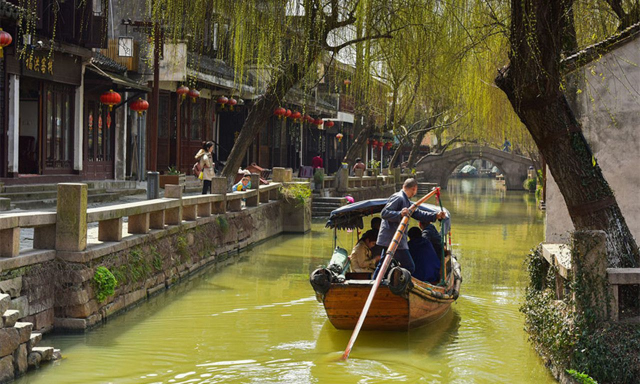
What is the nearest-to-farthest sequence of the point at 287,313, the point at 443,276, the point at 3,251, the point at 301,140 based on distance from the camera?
the point at 3,251 → the point at 443,276 → the point at 287,313 → the point at 301,140

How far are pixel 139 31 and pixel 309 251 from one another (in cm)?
805

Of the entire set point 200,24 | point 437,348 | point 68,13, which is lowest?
point 437,348

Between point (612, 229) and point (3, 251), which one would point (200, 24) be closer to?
point (3, 251)

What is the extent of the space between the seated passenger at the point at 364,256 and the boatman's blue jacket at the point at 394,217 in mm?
1047

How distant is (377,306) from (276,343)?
123 centimetres

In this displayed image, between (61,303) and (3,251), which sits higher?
(3,251)

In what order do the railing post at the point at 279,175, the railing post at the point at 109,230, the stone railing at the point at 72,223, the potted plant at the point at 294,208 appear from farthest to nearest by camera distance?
the railing post at the point at 279,175 → the potted plant at the point at 294,208 → the railing post at the point at 109,230 → the stone railing at the point at 72,223

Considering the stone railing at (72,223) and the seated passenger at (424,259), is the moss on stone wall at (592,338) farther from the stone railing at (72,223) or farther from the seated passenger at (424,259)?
the stone railing at (72,223)

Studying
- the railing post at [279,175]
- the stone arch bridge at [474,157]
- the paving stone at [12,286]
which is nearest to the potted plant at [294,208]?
the railing post at [279,175]

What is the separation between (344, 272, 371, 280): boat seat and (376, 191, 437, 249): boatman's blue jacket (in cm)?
66

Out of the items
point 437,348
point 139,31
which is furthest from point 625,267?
point 139,31

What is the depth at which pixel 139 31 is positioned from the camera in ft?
75.9

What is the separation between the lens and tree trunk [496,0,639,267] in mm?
7594

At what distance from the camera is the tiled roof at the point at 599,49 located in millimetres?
8953
